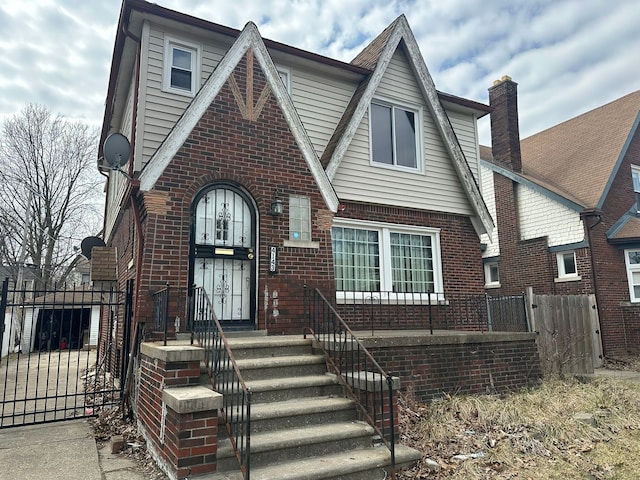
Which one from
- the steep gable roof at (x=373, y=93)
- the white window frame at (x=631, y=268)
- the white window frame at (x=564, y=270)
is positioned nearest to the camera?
the steep gable roof at (x=373, y=93)

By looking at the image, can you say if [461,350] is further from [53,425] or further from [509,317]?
[53,425]

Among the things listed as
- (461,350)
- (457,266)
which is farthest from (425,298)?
(461,350)

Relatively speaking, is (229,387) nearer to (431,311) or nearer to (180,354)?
(180,354)

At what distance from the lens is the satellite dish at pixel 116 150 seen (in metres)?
7.29

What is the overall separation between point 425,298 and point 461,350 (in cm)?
298

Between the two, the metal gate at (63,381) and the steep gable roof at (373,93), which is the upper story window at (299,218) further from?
the metal gate at (63,381)

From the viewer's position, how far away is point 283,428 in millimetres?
4734

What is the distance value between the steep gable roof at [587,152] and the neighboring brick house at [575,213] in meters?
0.04

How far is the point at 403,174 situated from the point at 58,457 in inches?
334

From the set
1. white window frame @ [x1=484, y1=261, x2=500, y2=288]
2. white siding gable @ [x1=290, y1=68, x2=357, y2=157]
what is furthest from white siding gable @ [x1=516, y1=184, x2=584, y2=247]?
white siding gable @ [x1=290, y1=68, x2=357, y2=157]

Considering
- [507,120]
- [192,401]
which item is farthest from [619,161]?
[192,401]

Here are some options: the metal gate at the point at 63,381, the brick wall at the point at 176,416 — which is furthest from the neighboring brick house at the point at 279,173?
the brick wall at the point at 176,416

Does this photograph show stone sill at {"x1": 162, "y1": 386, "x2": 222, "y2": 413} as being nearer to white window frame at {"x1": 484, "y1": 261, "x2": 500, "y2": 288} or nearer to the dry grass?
the dry grass

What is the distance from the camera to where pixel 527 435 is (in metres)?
5.61
